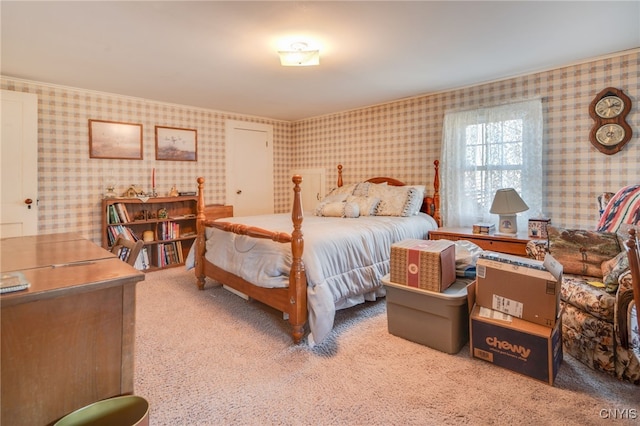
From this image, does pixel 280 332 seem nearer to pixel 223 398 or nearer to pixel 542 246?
pixel 223 398

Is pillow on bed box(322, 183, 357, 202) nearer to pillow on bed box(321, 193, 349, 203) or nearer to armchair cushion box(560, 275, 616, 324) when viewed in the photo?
pillow on bed box(321, 193, 349, 203)

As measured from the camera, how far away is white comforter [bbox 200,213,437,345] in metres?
2.31

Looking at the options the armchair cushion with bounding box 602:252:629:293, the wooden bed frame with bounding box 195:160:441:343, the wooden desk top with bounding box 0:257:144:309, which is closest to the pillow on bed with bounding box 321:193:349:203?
the wooden bed frame with bounding box 195:160:441:343

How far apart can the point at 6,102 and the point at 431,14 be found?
394 cm

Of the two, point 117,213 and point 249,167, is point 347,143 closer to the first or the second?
point 249,167

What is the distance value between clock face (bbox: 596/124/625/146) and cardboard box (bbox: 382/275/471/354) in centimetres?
195

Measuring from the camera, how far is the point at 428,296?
2.19m

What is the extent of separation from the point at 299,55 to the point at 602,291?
257cm

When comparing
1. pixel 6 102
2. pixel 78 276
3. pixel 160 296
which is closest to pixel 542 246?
pixel 78 276

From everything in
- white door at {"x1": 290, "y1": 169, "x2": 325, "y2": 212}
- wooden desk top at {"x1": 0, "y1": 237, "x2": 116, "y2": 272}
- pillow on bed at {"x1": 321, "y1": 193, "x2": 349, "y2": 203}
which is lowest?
wooden desk top at {"x1": 0, "y1": 237, "x2": 116, "y2": 272}

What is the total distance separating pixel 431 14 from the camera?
2184 millimetres

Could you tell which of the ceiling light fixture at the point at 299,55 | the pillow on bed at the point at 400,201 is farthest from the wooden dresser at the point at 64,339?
the pillow on bed at the point at 400,201

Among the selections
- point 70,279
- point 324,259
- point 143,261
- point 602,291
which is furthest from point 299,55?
point 143,261

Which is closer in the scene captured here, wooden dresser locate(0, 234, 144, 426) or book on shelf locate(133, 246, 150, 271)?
wooden dresser locate(0, 234, 144, 426)
